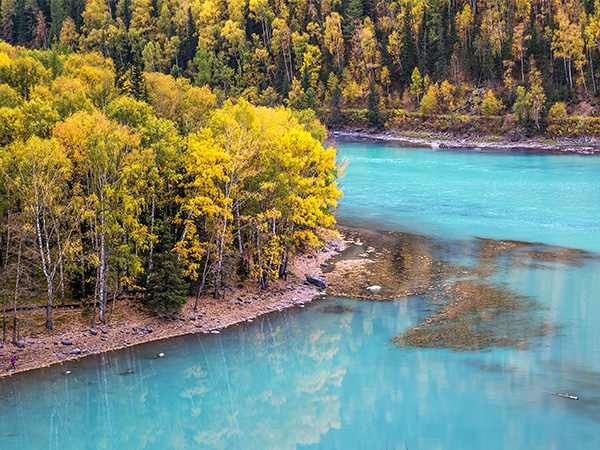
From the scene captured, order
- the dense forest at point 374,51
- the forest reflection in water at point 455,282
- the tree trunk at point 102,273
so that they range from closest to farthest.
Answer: the tree trunk at point 102,273
the forest reflection in water at point 455,282
the dense forest at point 374,51

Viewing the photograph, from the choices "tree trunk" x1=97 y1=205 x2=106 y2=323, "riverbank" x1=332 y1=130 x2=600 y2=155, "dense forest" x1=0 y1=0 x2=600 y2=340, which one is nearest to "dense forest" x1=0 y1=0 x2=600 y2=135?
"dense forest" x1=0 y1=0 x2=600 y2=340

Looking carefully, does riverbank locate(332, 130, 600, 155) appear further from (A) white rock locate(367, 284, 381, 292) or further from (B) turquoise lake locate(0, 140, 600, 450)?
(A) white rock locate(367, 284, 381, 292)

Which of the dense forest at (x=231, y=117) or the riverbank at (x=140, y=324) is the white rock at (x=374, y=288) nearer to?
the riverbank at (x=140, y=324)

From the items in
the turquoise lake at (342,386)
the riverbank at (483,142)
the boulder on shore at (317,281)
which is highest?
the riverbank at (483,142)

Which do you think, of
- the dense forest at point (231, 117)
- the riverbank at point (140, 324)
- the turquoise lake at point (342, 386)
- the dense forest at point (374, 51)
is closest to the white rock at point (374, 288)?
the turquoise lake at point (342, 386)

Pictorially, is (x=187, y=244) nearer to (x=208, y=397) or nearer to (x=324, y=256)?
(x=208, y=397)

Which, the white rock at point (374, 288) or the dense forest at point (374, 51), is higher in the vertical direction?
the dense forest at point (374, 51)

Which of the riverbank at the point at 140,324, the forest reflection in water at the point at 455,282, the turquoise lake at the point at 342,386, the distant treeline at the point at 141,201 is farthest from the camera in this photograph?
A: the forest reflection in water at the point at 455,282
